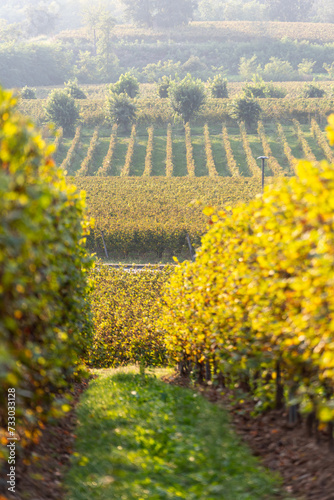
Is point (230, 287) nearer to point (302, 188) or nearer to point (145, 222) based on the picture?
point (302, 188)

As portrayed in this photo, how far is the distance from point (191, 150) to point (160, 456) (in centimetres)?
5076

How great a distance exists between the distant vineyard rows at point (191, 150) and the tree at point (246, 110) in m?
0.91

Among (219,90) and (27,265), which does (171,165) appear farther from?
(27,265)

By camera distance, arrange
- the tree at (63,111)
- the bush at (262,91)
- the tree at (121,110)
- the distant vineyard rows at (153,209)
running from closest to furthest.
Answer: the distant vineyard rows at (153,209), the tree at (121,110), the tree at (63,111), the bush at (262,91)

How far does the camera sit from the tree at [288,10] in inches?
5886

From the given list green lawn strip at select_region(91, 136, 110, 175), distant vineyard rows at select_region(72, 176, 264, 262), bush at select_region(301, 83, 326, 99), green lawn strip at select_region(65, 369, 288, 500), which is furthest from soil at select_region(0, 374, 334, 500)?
bush at select_region(301, 83, 326, 99)

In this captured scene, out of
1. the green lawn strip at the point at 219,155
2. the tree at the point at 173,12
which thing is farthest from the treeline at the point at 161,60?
the green lawn strip at the point at 219,155

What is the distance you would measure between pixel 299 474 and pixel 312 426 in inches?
31.3

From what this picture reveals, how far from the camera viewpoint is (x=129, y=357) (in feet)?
53.6

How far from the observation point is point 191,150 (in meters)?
54.0

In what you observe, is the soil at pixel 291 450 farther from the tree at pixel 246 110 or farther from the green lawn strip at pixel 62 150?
the tree at pixel 246 110

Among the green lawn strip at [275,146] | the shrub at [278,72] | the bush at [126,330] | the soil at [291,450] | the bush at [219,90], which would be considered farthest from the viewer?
the shrub at [278,72]

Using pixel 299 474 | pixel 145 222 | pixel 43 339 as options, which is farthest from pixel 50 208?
pixel 145 222

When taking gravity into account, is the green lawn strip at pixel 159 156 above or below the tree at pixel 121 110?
below
